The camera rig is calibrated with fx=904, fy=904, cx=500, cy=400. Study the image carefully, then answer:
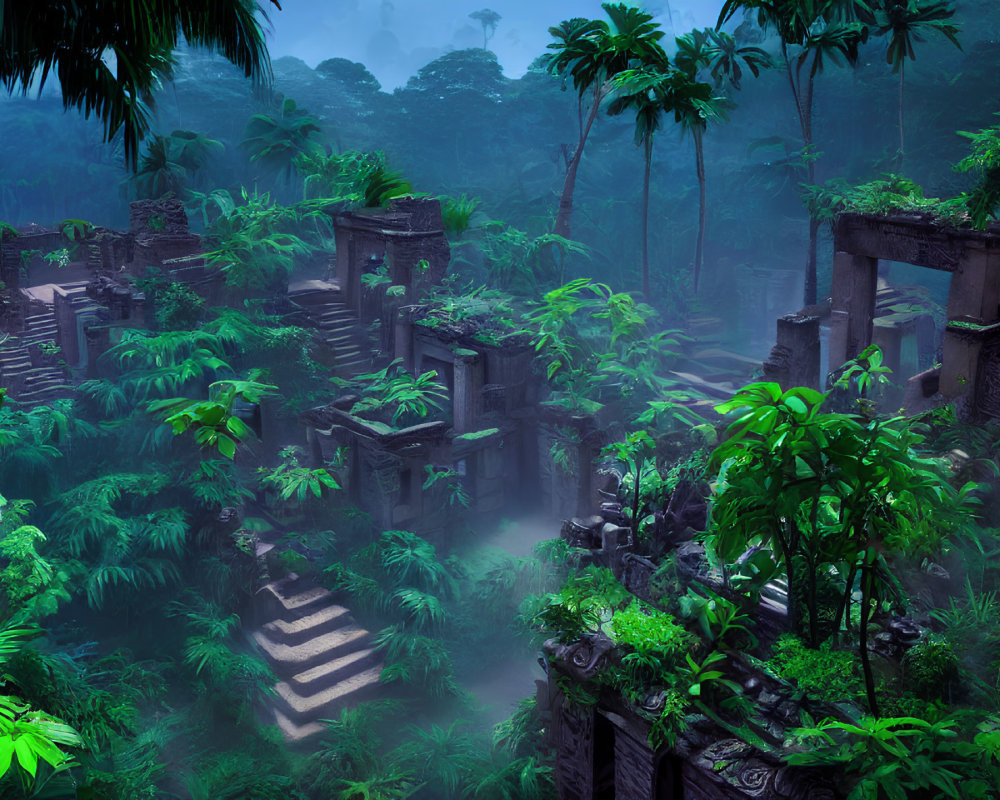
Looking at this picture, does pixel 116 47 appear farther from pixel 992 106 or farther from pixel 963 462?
pixel 992 106

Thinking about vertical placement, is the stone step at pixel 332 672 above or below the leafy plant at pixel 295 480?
below

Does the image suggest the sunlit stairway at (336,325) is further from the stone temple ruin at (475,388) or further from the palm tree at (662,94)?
the palm tree at (662,94)

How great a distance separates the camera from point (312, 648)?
17.4m

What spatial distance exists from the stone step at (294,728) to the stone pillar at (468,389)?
8.34 metres

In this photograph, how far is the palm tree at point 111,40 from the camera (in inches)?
289

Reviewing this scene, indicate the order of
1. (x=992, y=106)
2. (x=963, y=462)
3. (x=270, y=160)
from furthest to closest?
(x=270, y=160)
(x=992, y=106)
(x=963, y=462)

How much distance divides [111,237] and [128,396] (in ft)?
32.9

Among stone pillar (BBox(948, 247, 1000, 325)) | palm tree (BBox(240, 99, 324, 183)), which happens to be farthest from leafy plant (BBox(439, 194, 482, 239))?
stone pillar (BBox(948, 247, 1000, 325))

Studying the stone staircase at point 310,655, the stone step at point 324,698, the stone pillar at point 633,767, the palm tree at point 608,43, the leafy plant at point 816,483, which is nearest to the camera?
the leafy plant at point 816,483

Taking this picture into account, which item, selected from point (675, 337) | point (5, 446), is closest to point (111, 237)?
point (5, 446)

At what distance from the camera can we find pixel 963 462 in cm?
1265

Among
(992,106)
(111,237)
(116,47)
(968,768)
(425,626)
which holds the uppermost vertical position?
(992,106)

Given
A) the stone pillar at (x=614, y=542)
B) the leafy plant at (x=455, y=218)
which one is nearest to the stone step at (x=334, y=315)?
the leafy plant at (x=455, y=218)

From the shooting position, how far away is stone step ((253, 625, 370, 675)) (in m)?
17.0
